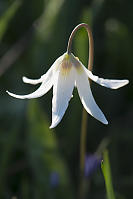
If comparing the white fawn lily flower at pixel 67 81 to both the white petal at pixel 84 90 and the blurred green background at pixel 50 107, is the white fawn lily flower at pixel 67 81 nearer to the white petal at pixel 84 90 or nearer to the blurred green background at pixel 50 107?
the white petal at pixel 84 90

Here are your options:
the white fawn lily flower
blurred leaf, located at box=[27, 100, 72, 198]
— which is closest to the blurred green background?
blurred leaf, located at box=[27, 100, 72, 198]

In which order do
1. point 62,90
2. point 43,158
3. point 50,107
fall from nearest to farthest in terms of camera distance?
point 62,90 < point 43,158 < point 50,107

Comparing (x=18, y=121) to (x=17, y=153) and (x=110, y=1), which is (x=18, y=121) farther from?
(x=110, y=1)

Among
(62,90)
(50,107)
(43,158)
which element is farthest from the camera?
(50,107)

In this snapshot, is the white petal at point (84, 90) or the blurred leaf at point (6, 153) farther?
the blurred leaf at point (6, 153)

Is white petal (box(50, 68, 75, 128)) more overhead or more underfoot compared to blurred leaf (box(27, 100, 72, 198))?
more overhead

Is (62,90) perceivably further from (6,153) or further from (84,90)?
(6,153)

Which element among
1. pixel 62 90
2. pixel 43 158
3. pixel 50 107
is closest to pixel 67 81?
pixel 62 90

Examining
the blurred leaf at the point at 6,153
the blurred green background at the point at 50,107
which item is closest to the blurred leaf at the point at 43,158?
the blurred green background at the point at 50,107

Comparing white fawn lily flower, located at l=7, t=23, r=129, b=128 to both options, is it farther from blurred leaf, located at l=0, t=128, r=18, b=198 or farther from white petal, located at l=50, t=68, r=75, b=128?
blurred leaf, located at l=0, t=128, r=18, b=198
